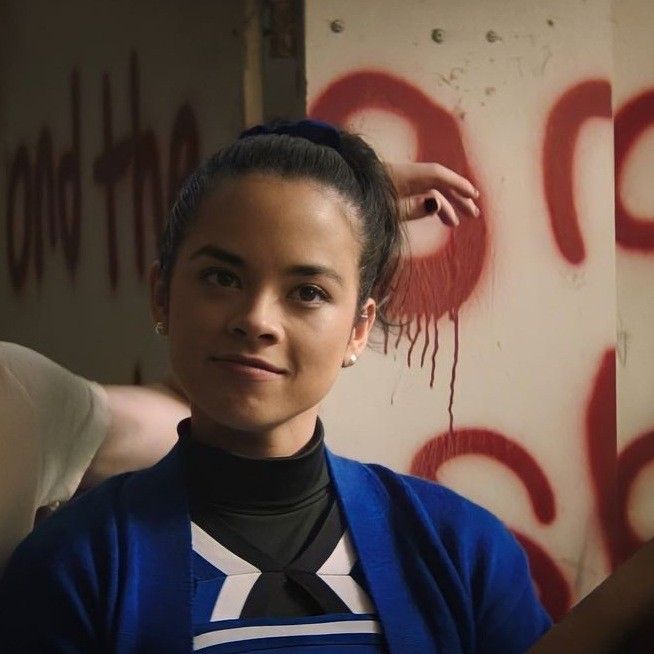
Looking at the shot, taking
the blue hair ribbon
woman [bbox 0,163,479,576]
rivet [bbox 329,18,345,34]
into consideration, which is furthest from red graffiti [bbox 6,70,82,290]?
the blue hair ribbon

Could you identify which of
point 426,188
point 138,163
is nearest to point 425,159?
point 426,188

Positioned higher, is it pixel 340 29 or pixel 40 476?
pixel 340 29

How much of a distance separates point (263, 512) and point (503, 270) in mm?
759

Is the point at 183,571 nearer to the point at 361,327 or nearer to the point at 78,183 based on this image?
the point at 361,327

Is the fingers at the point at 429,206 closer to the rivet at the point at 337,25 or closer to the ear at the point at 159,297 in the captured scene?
the rivet at the point at 337,25

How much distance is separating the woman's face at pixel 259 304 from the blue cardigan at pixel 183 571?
0.12 metres

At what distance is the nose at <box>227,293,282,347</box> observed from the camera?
104cm

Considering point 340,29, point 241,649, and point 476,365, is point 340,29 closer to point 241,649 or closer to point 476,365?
point 476,365

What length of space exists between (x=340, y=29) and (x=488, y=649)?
92 cm

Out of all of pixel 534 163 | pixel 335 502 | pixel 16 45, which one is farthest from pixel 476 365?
pixel 16 45

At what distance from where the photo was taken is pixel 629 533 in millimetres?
1928

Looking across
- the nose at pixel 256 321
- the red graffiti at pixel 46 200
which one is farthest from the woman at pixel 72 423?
the red graffiti at pixel 46 200

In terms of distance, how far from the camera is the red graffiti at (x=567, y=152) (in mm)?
1735

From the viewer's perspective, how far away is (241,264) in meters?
1.06
